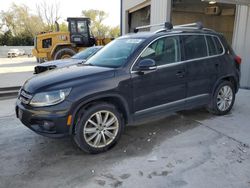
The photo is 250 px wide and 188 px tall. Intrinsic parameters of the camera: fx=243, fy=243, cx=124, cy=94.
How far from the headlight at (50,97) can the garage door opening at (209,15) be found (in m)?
12.8

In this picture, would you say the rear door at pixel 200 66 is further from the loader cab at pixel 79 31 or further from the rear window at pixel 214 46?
the loader cab at pixel 79 31

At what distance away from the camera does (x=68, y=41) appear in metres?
14.7

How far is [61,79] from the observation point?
3.44 m

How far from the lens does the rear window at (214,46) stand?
471 centimetres

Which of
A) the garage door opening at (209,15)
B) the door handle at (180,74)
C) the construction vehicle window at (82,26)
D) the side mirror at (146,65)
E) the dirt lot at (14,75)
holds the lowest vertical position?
the dirt lot at (14,75)

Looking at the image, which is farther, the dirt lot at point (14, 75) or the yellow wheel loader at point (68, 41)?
the yellow wheel loader at point (68, 41)

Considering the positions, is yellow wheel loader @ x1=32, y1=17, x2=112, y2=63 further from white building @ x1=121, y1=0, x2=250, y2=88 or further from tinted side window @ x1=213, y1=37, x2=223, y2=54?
tinted side window @ x1=213, y1=37, x2=223, y2=54

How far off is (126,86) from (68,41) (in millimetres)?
11991

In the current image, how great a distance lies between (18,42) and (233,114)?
139 ft

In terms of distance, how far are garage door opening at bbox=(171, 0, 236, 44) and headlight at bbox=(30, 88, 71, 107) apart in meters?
12.8

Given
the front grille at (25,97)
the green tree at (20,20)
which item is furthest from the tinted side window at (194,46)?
the green tree at (20,20)

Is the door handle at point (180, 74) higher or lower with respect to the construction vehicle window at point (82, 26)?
lower

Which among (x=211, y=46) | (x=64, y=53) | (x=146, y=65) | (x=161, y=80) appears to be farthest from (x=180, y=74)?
(x=64, y=53)

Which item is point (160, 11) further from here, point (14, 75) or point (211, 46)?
point (14, 75)
